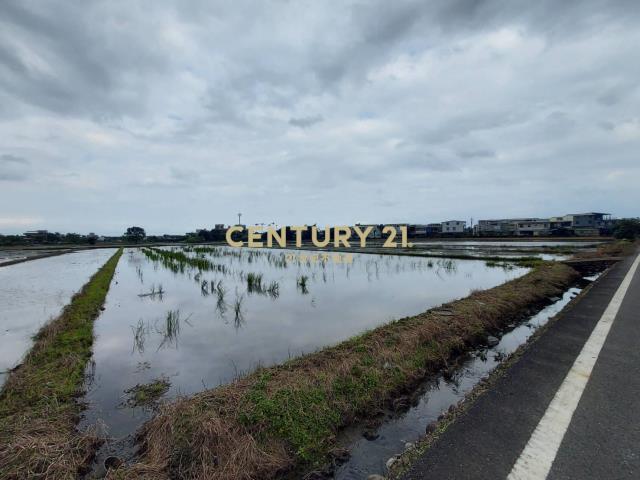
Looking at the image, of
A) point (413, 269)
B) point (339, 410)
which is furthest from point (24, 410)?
point (413, 269)

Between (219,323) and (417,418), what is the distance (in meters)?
5.97

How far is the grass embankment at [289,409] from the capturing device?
3016mm

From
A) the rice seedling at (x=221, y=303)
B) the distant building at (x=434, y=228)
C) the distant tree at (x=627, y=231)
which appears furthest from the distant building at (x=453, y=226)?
the rice seedling at (x=221, y=303)

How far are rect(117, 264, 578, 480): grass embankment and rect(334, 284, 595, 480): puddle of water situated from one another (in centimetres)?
25

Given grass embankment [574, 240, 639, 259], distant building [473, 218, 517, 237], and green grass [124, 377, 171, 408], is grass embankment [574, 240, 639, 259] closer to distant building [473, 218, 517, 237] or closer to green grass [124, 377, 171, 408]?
green grass [124, 377, 171, 408]

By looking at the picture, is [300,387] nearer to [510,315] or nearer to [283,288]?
[510,315]

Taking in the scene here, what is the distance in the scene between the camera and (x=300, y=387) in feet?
13.3

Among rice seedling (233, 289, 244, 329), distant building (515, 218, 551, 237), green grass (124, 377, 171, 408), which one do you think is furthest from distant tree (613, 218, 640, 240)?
green grass (124, 377, 171, 408)

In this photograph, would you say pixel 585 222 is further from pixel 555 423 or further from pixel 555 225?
pixel 555 423

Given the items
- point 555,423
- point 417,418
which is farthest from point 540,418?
point 417,418

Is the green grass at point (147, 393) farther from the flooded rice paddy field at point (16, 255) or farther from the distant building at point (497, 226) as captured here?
the distant building at point (497, 226)

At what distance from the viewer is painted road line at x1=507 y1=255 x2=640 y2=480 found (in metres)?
2.47

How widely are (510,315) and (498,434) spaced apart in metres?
6.57

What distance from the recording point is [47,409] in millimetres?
3982
